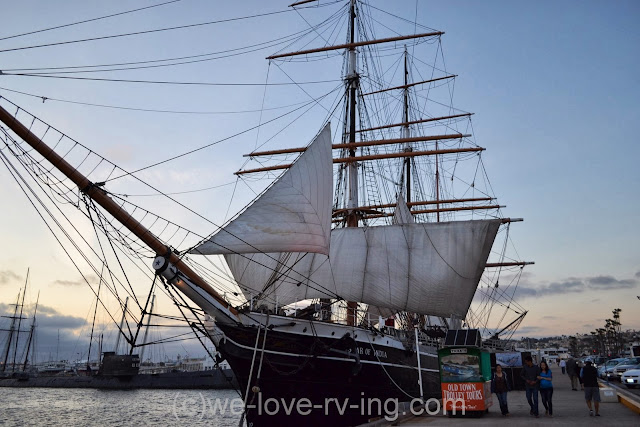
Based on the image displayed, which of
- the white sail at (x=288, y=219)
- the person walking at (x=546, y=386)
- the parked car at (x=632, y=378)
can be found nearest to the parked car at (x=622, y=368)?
the parked car at (x=632, y=378)

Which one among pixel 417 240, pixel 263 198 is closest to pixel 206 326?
pixel 263 198

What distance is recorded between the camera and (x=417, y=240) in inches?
1308

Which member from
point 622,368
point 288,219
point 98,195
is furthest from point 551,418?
point 622,368

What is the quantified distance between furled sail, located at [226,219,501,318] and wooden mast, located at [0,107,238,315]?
591 inches

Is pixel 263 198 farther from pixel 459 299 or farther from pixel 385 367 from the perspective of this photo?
pixel 459 299

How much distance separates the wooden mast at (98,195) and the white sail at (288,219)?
3.69 ft

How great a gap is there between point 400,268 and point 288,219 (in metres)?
15.0

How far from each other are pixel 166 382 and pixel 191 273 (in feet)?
240

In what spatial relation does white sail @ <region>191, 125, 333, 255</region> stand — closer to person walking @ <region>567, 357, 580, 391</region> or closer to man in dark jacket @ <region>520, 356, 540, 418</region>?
man in dark jacket @ <region>520, 356, 540, 418</region>

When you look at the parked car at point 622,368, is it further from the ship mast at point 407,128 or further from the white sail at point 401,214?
the ship mast at point 407,128

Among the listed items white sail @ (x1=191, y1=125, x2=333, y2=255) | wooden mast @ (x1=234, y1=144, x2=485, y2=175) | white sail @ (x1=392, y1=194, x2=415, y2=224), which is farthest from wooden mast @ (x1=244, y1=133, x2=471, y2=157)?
white sail @ (x1=191, y1=125, x2=333, y2=255)

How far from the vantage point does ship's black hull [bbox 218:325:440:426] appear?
18.4m

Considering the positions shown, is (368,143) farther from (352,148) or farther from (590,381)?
(590,381)

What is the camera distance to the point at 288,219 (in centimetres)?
1934
